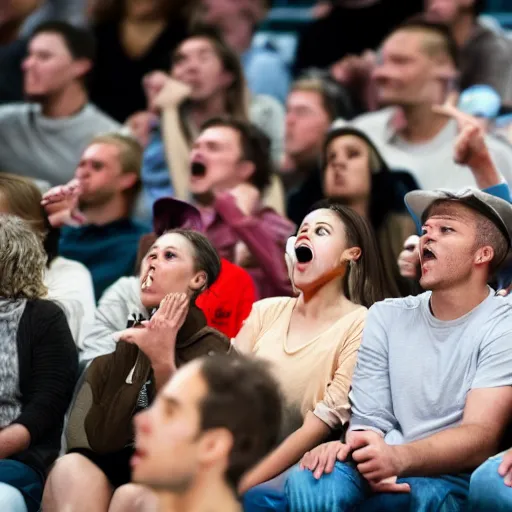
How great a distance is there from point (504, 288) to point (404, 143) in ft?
6.34

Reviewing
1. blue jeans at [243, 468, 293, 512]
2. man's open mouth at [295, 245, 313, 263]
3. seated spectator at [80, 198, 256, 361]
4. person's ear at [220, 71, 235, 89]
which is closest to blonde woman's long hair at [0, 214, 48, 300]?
seated spectator at [80, 198, 256, 361]

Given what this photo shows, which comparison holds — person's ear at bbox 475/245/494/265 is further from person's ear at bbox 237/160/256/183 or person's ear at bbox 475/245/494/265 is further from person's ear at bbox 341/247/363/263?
person's ear at bbox 237/160/256/183

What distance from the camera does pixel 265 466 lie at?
3711mm

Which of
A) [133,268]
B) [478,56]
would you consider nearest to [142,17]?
[478,56]

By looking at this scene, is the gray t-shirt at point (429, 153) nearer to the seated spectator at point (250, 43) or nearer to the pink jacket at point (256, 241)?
the pink jacket at point (256, 241)

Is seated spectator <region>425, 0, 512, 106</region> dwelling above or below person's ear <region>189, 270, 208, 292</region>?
above

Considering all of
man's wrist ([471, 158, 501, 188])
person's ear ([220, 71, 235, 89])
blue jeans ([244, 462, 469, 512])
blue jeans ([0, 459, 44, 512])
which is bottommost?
blue jeans ([0, 459, 44, 512])

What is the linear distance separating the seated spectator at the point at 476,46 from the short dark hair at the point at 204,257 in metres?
2.65

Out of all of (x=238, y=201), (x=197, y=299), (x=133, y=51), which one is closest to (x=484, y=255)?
(x=197, y=299)

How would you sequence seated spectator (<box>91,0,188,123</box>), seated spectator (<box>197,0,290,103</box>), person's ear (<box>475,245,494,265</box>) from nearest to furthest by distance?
person's ear (<box>475,245,494,265</box>), seated spectator (<box>91,0,188,123</box>), seated spectator (<box>197,0,290,103</box>)

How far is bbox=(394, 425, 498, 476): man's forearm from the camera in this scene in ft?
11.4

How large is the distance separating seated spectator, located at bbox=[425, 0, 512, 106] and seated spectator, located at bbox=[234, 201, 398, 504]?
8.20 ft

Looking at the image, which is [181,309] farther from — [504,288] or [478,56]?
[478,56]

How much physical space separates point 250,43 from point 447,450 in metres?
3.90
